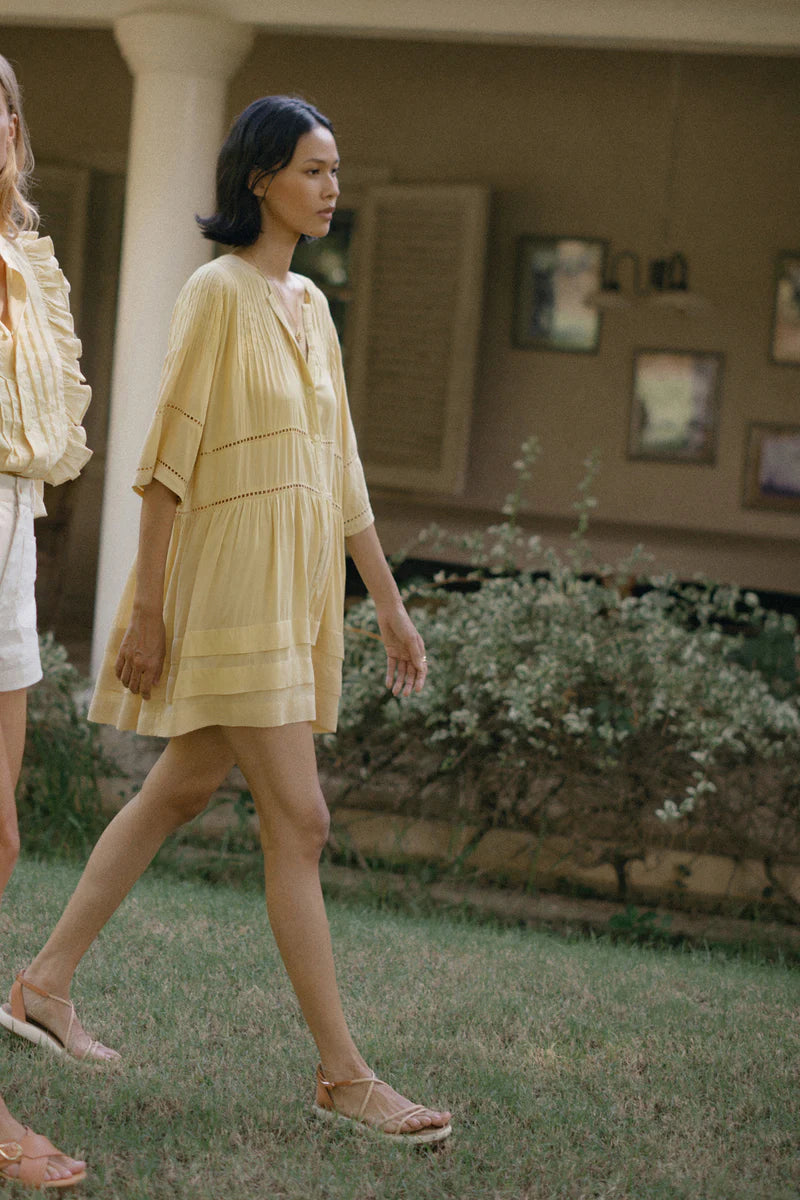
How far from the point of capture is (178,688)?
2395 mm

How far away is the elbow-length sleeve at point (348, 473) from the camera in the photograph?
2645 mm

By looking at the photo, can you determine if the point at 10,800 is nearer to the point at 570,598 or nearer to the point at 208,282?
the point at 208,282

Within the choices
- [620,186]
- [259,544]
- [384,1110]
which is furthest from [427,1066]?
[620,186]

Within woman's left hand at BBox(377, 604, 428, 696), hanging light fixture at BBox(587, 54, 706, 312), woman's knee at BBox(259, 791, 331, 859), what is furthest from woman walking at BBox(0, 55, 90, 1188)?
hanging light fixture at BBox(587, 54, 706, 312)

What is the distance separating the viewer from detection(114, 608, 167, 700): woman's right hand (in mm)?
2410

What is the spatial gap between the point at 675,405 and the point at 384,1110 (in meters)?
6.75

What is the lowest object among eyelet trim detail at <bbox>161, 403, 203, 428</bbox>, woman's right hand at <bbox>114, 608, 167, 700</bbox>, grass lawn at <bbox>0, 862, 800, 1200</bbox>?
grass lawn at <bbox>0, 862, 800, 1200</bbox>

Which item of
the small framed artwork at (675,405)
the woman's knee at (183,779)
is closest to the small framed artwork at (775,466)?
the small framed artwork at (675,405)

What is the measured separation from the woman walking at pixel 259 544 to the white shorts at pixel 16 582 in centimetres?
23

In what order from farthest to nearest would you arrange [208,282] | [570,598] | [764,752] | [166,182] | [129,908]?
1. [166,182]
2. [570,598]
3. [764,752]
4. [129,908]
5. [208,282]

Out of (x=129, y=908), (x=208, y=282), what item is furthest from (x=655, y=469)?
(x=208, y=282)

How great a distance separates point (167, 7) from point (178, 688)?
12.1ft

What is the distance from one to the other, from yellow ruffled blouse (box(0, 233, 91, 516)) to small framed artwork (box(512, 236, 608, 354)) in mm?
6562

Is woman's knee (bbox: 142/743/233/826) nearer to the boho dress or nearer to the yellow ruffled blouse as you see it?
the boho dress
